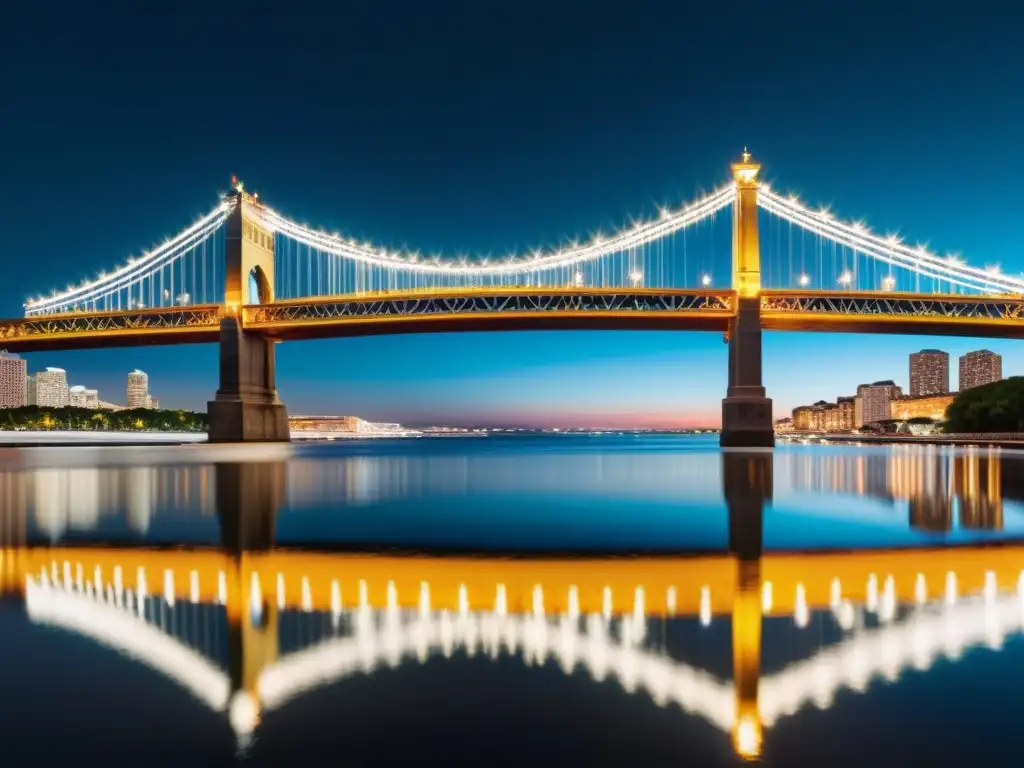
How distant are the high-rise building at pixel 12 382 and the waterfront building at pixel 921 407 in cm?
15863

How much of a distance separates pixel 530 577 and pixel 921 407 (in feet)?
552

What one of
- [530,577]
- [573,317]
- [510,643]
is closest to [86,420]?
[573,317]

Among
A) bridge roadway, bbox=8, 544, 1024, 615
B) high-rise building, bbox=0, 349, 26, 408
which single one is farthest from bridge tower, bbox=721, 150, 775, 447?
high-rise building, bbox=0, 349, 26, 408

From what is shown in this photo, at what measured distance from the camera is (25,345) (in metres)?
48.6

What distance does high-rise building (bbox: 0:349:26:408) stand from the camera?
139 metres

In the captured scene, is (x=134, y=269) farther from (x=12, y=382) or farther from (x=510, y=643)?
(x=12, y=382)

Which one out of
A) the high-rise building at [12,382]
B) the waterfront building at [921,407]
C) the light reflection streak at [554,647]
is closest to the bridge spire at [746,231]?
the light reflection streak at [554,647]

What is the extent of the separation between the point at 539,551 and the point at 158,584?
12.4 feet

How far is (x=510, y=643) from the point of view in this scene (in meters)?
4.68

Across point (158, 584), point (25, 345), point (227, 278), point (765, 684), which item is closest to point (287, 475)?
point (158, 584)

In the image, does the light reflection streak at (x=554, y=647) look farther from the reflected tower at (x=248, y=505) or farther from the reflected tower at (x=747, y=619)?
the reflected tower at (x=248, y=505)

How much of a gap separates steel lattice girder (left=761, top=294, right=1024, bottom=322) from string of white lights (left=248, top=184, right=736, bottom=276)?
7536 mm

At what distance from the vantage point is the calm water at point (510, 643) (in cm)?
326

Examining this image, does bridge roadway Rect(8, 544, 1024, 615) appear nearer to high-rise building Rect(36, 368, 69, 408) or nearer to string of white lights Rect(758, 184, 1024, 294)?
string of white lights Rect(758, 184, 1024, 294)
